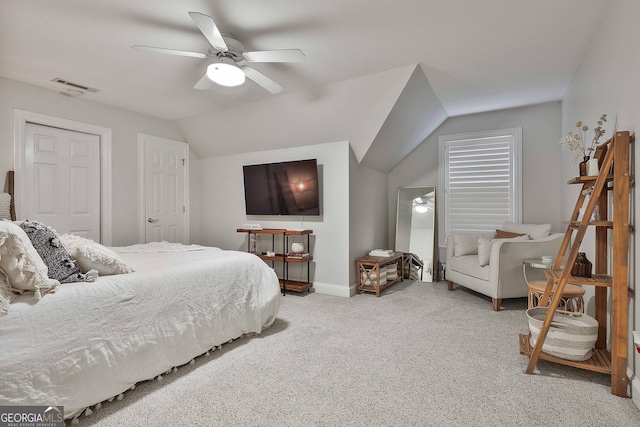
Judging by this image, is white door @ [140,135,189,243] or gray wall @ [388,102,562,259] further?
white door @ [140,135,189,243]

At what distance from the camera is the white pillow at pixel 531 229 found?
3.66 metres

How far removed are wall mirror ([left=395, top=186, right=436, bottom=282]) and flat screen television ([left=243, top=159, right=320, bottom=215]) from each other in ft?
5.16

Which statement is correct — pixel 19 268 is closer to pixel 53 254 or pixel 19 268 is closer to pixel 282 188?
pixel 53 254

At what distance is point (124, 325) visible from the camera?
1.80m

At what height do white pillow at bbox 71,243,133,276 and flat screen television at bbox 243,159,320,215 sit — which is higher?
flat screen television at bbox 243,159,320,215

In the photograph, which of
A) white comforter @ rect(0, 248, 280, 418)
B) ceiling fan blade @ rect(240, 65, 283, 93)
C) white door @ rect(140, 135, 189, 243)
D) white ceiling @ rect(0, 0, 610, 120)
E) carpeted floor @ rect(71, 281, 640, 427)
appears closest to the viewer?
white comforter @ rect(0, 248, 280, 418)

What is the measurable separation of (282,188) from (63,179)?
2.50 meters

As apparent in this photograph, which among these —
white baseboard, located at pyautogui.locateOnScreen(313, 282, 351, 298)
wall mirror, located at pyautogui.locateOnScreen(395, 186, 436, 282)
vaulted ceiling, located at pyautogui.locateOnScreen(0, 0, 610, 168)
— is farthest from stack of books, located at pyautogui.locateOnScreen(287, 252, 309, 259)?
wall mirror, located at pyautogui.locateOnScreen(395, 186, 436, 282)

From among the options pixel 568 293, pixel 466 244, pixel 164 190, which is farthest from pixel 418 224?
pixel 164 190

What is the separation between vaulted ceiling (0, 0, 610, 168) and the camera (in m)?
2.21

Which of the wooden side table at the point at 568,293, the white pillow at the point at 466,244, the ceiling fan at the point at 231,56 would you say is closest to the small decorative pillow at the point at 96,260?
the ceiling fan at the point at 231,56

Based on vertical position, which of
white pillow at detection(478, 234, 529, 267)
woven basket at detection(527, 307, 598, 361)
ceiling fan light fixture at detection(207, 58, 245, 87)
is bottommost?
→ woven basket at detection(527, 307, 598, 361)

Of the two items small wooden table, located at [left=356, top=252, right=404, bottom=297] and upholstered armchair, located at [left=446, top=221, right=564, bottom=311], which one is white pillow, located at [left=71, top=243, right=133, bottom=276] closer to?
small wooden table, located at [left=356, top=252, right=404, bottom=297]

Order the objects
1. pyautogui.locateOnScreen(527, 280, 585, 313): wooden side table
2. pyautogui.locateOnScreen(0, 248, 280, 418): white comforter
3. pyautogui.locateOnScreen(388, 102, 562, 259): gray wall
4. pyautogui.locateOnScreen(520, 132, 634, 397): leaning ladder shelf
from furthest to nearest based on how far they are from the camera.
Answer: pyautogui.locateOnScreen(388, 102, 562, 259): gray wall → pyautogui.locateOnScreen(527, 280, 585, 313): wooden side table → pyautogui.locateOnScreen(520, 132, 634, 397): leaning ladder shelf → pyautogui.locateOnScreen(0, 248, 280, 418): white comforter
